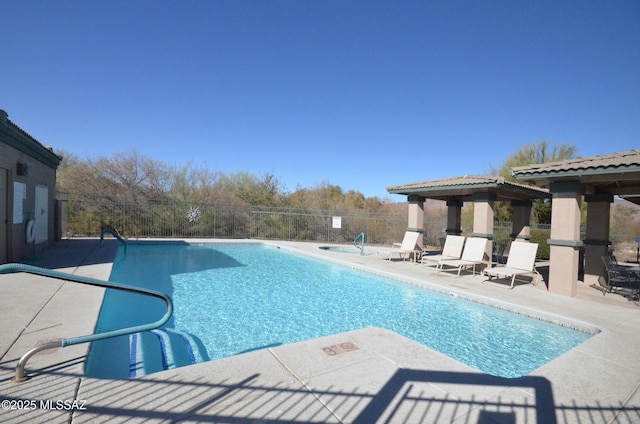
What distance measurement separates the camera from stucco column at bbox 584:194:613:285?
7488mm

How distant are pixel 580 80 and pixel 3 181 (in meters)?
17.7

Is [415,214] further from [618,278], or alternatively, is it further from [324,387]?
[324,387]

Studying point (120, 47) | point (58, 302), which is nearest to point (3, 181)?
point (58, 302)

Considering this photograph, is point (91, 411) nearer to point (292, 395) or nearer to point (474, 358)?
point (292, 395)

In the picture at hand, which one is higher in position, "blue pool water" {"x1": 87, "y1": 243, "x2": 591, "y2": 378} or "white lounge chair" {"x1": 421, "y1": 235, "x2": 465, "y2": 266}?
"white lounge chair" {"x1": 421, "y1": 235, "x2": 465, "y2": 266}

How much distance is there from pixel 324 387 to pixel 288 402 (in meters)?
0.36

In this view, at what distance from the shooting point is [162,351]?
14.1 feet

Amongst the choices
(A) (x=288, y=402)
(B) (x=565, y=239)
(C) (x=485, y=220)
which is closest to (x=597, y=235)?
(B) (x=565, y=239)

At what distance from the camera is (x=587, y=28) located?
8906mm

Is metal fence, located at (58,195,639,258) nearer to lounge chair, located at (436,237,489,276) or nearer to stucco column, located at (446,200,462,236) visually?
stucco column, located at (446,200,462,236)

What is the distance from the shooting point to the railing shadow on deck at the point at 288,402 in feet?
6.95

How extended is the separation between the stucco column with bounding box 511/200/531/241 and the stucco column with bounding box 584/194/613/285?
120 inches

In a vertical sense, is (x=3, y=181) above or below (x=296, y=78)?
below

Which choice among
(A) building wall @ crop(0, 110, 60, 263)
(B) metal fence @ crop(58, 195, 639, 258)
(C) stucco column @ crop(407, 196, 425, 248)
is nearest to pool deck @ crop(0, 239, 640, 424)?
(A) building wall @ crop(0, 110, 60, 263)
